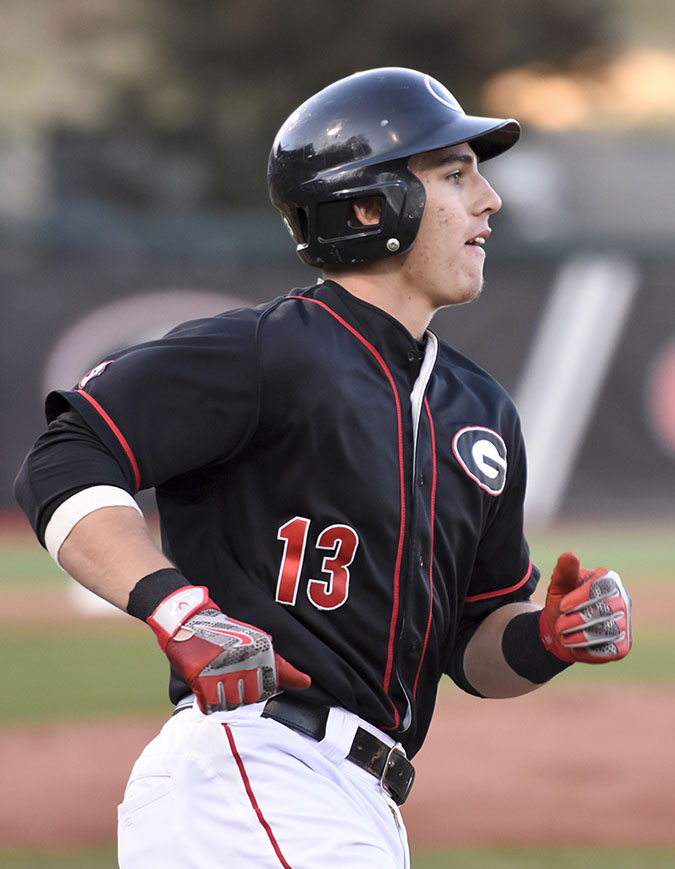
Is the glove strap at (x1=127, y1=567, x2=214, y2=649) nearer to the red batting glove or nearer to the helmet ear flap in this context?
the red batting glove

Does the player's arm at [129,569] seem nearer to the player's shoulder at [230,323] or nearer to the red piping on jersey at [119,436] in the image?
the red piping on jersey at [119,436]

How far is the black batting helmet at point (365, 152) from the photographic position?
3088 millimetres

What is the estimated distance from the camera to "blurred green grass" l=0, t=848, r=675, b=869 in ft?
17.2

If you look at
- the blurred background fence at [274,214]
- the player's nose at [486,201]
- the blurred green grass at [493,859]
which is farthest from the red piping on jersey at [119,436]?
the blurred background fence at [274,214]

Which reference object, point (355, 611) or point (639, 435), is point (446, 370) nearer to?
point (355, 611)

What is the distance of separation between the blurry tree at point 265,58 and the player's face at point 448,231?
89.7ft

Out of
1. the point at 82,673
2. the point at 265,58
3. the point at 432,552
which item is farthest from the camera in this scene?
the point at 265,58

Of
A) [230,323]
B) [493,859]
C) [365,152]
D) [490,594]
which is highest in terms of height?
[365,152]

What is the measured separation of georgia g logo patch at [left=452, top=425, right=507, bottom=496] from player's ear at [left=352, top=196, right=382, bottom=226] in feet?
1.69

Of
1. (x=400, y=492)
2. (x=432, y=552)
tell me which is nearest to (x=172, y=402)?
(x=400, y=492)

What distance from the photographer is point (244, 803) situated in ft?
8.68

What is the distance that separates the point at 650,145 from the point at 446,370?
42076 mm

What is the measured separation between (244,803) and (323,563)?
50 cm

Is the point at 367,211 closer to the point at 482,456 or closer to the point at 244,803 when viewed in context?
the point at 482,456
